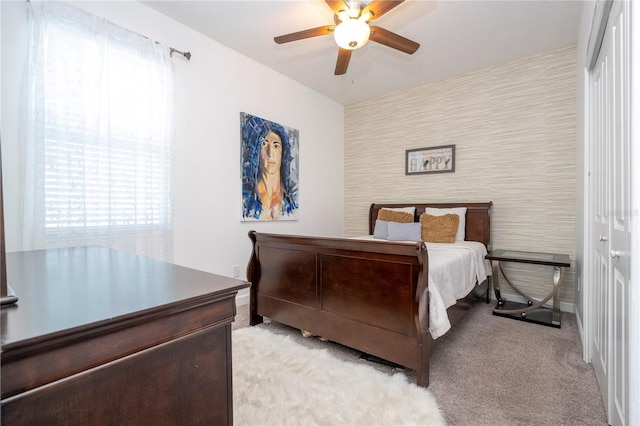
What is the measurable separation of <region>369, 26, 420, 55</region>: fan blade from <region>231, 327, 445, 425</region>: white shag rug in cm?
235

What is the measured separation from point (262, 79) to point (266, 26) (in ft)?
2.51

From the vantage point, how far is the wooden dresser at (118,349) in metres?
0.52

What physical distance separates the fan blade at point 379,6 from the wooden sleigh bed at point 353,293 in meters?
1.54

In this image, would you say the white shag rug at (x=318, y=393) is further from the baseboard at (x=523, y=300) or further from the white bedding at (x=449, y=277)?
the baseboard at (x=523, y=300)

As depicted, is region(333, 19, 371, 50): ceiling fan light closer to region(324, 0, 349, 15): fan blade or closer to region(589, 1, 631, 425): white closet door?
region(324, 0, 349, 15): fan blade

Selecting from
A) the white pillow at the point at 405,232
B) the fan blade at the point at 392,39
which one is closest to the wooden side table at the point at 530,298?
the white pillow at the point at 405,232

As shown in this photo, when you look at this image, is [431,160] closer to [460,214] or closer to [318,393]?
[460,214]

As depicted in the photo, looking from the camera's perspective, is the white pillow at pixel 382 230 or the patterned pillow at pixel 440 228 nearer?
the patterned pillow at pixel 440 228

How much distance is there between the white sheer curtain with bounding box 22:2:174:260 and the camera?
1916 mm

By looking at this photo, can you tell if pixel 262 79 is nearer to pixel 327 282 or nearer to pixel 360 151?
pixel 360 151

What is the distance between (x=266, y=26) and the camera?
2748 mm

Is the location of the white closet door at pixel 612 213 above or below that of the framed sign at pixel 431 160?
below

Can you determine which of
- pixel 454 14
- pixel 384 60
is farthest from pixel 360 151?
pixel 454 14

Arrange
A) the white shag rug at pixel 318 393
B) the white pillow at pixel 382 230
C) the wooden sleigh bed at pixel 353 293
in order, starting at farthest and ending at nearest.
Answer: the white pillow at pixel 382 230
the wooden sleigh bed at pixel 353 293
the white shag rug at pixel 318 393
